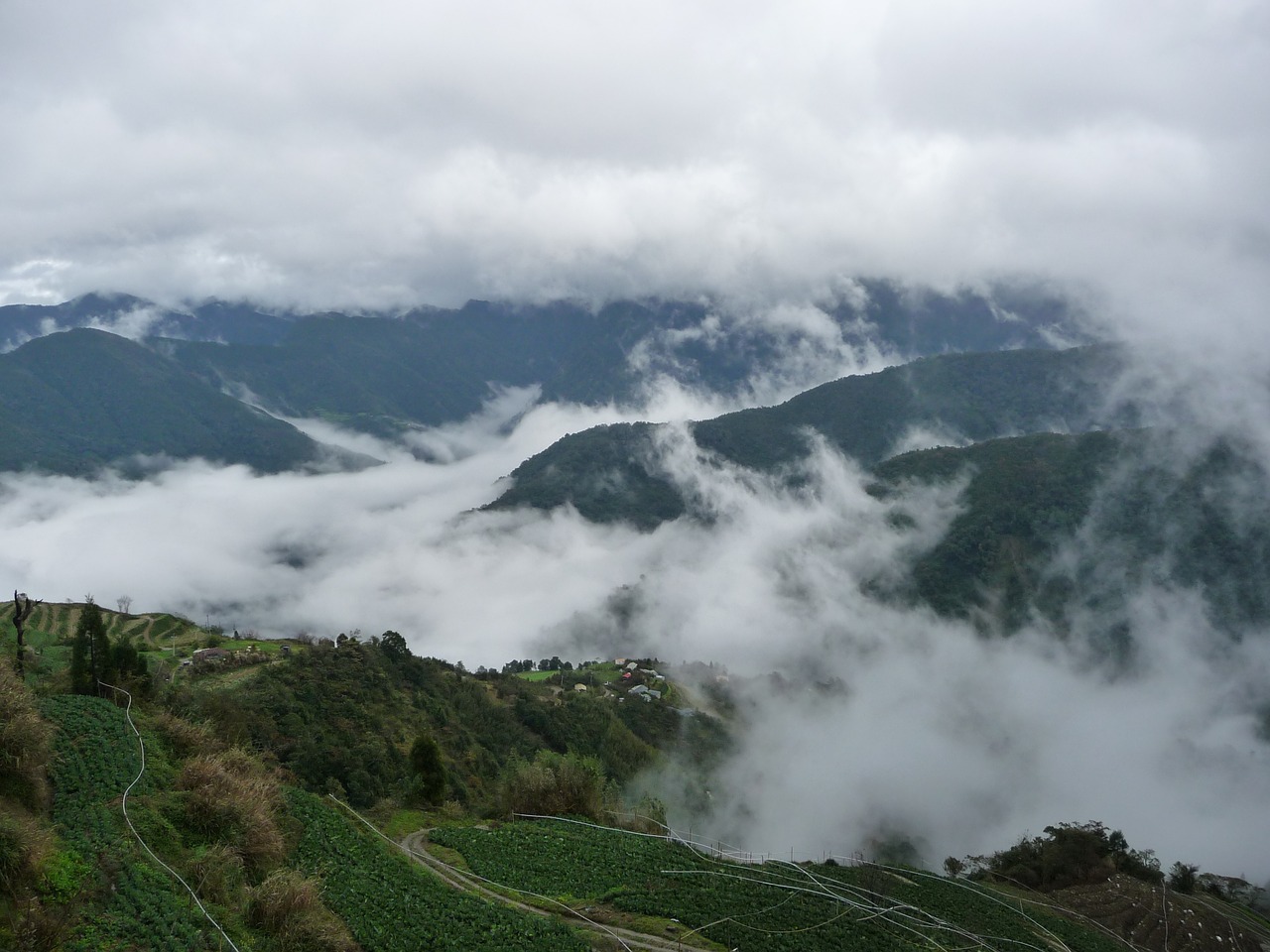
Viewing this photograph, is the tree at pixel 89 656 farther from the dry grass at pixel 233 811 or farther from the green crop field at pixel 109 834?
the dry grass at pixel 233 811

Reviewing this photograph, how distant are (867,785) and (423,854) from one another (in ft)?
526

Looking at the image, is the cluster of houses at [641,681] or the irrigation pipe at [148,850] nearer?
the irrigation pipe at [148,850]

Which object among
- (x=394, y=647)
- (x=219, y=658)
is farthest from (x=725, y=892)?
(x=394, y=647)

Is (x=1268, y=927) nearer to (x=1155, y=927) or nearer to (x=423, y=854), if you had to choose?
(x=1155, y=927)

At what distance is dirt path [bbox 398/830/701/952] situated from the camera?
29.0 metres

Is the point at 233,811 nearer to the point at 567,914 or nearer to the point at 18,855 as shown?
the point at 18,855

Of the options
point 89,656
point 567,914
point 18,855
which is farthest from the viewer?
point 89,656

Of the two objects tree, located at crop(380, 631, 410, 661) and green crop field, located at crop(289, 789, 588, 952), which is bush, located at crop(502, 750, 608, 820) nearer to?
green crop field, located at crop(289, 789, 588, 952)

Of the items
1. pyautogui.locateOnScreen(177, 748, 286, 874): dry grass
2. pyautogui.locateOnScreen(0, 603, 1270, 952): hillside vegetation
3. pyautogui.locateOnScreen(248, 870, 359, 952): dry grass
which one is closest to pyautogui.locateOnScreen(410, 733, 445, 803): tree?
pyautogui.locateOnScreen(0, 603, 1270, 952): hillside vegetation

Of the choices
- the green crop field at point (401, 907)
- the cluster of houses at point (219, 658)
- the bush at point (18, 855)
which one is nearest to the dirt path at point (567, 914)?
the green crop field at point (401, 907)

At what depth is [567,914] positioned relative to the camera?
31.5 m

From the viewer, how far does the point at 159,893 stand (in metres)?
21.5

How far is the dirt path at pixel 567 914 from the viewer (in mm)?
28984

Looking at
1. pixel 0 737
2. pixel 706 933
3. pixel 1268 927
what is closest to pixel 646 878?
pixel 706 933
